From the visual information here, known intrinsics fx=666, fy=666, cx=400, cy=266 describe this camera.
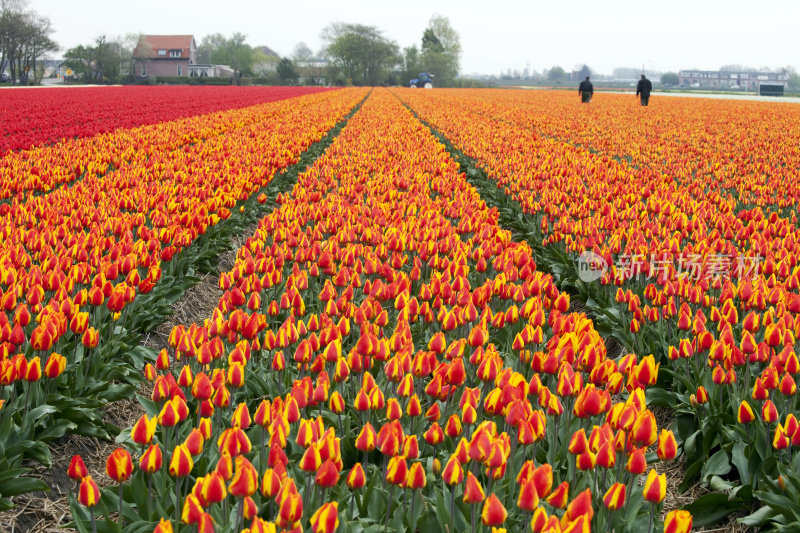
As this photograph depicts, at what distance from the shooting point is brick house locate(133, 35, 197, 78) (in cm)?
11371

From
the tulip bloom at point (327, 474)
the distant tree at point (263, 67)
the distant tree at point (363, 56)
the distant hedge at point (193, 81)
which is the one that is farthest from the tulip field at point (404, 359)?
the distant tree at point (363, 56)

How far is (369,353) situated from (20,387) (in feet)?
6.45

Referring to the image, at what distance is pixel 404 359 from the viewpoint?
300 cm

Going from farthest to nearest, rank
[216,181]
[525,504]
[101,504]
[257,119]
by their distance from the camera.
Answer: [257,119] < [216,181] < [101,504] < [525,504]

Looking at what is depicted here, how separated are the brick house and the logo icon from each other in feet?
390

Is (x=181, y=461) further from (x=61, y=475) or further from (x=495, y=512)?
(x=61, y=475)

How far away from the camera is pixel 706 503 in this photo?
3080 mm

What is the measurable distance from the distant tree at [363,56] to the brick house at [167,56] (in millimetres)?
26693

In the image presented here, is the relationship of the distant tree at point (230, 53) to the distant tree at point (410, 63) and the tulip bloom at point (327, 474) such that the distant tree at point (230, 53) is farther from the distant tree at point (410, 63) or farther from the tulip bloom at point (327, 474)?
the tulip bloom at point (327, 474)

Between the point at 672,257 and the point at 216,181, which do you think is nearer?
the point at 672,257

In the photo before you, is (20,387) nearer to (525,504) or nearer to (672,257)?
(525,504)

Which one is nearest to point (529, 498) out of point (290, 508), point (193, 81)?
point (290, 508)

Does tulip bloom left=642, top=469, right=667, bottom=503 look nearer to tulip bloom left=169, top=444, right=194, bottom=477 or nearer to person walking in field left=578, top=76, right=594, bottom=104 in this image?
tulip bloom left=169, top=444, right=194, bottom=477

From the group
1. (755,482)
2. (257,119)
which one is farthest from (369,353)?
(257,119)
